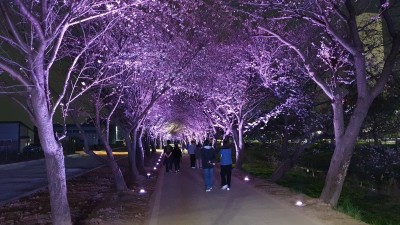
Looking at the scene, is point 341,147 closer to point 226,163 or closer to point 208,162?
point 226,163

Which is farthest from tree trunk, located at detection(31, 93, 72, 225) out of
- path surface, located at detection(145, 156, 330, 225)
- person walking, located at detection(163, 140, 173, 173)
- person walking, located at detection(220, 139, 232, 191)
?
person walking, located at detection(163, 140, 173, 173)

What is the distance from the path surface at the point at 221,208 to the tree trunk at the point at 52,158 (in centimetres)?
226

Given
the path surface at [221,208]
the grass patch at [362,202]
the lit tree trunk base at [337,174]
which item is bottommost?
the grass patch at [362,202]

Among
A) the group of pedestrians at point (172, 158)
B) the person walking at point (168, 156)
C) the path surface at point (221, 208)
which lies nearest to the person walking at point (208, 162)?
the path surface at point (221, 208)

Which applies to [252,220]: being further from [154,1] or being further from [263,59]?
[263,59]

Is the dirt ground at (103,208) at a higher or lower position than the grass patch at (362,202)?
higher

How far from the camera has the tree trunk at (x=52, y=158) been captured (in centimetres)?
823

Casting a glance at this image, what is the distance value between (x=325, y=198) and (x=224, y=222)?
147 inches

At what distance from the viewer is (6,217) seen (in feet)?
38.4

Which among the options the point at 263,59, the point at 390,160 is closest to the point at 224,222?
the point at 263,59

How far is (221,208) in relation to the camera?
12.4 metres

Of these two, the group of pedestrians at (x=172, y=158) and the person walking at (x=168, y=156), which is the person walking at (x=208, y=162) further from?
the group of pedestrians at (x=172, y=158)

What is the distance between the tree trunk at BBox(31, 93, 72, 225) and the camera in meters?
8.23

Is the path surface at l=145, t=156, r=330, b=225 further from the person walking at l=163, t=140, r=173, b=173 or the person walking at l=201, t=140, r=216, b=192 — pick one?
the person walking at l=163, t=140, r=173, b=173
